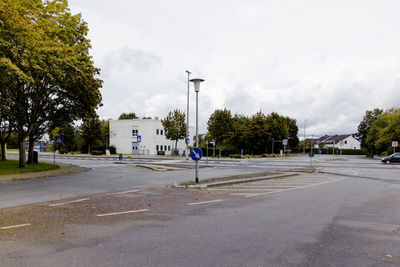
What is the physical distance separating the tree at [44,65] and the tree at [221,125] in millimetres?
33057

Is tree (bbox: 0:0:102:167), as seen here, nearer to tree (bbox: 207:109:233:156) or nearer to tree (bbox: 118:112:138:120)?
tree (bbox: 207:109:233:156)

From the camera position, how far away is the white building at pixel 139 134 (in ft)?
206

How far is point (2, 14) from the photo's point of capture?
13.1 meters

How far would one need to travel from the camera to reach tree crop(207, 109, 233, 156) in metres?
55.0

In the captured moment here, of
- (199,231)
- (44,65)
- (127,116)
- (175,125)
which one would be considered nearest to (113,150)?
(175,125)

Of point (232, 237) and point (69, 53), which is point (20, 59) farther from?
point (232, 237)

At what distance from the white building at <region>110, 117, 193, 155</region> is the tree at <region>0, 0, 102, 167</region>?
120 feet

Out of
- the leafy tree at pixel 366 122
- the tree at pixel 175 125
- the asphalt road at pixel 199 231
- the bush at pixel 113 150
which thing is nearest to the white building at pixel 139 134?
the bush at pixel 113 150

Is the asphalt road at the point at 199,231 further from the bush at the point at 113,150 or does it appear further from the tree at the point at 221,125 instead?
the bush at the point at 113,150

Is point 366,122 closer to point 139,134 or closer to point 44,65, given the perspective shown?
point 139,134

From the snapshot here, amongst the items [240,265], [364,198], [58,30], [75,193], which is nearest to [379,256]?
[240,265]

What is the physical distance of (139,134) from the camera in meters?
62.8

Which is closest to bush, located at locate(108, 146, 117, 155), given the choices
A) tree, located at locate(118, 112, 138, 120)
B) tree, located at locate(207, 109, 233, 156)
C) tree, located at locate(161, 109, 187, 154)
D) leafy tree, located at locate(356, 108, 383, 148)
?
tree, located at locate(161, 109, 187, 154)

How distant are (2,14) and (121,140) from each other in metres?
53.3
